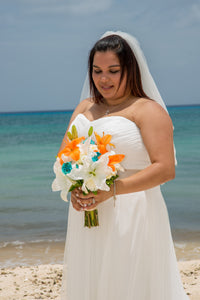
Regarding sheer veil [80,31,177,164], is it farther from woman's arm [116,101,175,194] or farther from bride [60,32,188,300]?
woman's arm [116,101,175,194]

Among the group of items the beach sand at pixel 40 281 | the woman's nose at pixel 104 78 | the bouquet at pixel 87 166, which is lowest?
the beach sand at pixel 40 281

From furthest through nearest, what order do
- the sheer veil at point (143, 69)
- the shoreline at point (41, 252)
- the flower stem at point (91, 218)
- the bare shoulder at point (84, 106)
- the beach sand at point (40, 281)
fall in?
the shoreline at point (41, 252) < the beach sand at point (40, 281) < the bare shoulder at point (84, 106) < the sheer veil at point (143, 69) < the flower stem at point (91, 218)

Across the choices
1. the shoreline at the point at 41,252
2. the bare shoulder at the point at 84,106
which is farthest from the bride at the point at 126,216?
the shoreline at the point at 41,252

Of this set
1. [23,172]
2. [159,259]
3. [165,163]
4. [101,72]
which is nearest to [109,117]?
[101,72]

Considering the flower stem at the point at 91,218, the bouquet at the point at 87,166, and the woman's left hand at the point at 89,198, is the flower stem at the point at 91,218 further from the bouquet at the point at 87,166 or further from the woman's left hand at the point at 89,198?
the bouquet at the point at 87,166

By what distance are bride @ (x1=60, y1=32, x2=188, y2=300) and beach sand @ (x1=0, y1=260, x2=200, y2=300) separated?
6.99 ft

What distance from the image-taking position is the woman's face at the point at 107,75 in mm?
3367

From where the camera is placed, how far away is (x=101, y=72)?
345 cm

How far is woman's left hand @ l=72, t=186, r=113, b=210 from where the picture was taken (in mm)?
3047

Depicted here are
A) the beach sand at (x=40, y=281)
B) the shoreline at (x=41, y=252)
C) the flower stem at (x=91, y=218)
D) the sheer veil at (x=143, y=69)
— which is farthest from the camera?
the shoreline at (x=41, y=252)

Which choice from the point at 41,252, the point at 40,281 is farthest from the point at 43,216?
the point at 40,281

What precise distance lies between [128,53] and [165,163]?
892 mm

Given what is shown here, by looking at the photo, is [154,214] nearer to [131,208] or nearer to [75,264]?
[131,208]

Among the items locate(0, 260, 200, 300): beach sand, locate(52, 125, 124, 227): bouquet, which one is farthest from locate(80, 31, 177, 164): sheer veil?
locate(0, 260, 200, 300): beach sand
